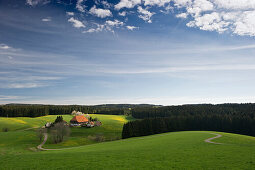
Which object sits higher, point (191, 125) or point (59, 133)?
point (59, 133)

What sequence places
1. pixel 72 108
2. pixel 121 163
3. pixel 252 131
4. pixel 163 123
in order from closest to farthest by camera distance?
pixel 121 163
pixel 252 131
pixel 163 123
pixel 72 108

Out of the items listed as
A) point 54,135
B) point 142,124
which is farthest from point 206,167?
point 142,124

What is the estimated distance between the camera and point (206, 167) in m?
16.6

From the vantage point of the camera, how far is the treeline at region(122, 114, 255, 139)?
89.1 meters

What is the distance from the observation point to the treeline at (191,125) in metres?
89.1

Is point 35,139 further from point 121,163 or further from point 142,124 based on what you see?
point 121,163

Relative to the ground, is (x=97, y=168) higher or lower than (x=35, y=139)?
higher

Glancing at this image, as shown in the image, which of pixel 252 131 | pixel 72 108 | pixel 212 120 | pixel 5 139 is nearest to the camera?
pixel 5 139

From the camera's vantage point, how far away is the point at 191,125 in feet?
342

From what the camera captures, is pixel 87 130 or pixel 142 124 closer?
pixel 142 124

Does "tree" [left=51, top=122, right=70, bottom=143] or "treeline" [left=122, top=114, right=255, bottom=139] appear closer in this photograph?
"tree" [left=51, top=122, right=70, bottom=143]

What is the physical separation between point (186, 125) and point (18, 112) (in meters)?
145

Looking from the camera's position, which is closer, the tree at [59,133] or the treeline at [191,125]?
the tree at [59,133]

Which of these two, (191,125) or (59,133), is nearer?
(59,133)
